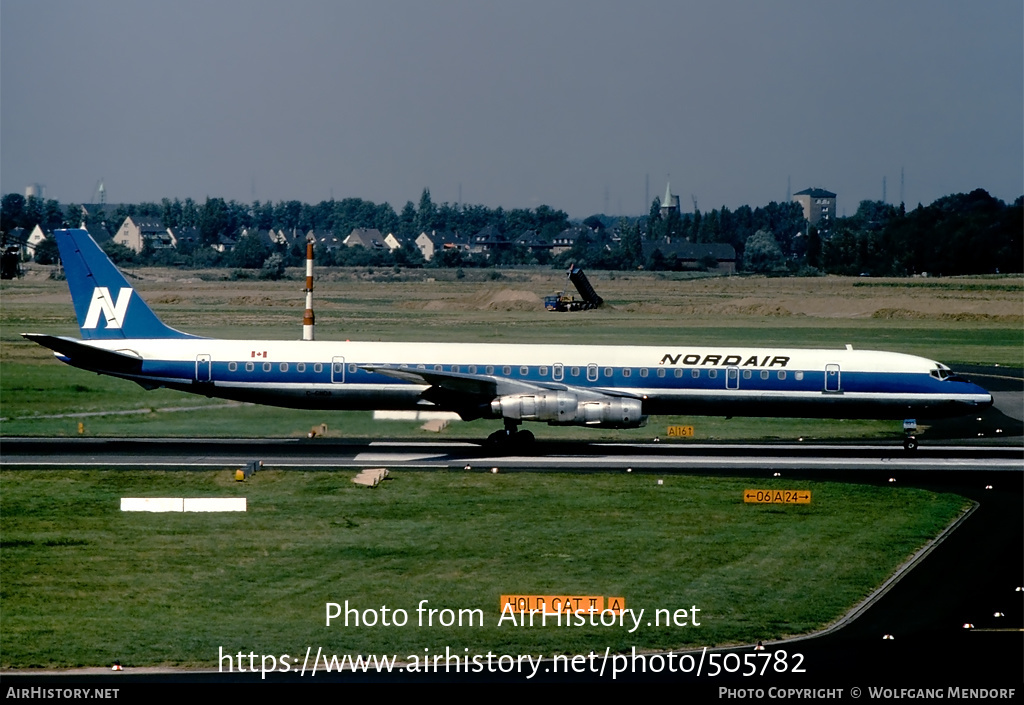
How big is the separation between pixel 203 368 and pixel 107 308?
219 inches

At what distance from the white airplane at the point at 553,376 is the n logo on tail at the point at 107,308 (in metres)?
1.70

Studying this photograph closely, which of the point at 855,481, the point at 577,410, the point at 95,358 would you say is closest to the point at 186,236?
the point at 95,358

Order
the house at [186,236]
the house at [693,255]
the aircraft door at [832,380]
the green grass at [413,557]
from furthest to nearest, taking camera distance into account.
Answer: the house at [186,236], the house at [693,255], the aircraft door at [832,380], the green grass at [413,557]

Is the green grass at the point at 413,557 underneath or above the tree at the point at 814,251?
underneath

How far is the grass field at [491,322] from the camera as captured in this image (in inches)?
2188

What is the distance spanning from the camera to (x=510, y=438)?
47500 millimetres

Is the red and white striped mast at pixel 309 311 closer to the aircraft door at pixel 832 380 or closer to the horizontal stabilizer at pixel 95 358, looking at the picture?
the horizontal stabilizer at pixel 95 358

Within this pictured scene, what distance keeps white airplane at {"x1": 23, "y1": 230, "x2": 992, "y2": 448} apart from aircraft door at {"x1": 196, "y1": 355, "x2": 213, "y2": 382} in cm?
4

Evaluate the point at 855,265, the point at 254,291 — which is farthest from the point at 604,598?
the point at 855,265

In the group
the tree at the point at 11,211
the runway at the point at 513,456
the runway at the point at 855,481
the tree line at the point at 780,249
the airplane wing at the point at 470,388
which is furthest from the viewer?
the tree at the point at 11,211

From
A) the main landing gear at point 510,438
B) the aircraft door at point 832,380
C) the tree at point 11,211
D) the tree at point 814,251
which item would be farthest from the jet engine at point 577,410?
the tree at point 11,211

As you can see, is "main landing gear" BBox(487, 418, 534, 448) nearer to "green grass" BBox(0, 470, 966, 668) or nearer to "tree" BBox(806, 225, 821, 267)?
"green grass" BBox(0, 470, 966, 668)

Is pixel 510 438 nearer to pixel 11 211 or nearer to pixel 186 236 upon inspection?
pixel 186 236

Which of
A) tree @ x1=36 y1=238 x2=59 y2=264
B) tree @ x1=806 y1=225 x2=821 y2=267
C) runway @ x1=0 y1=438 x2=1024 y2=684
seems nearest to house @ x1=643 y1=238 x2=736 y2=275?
tree @ x1=806 y1=225 x2=821 y2=267
